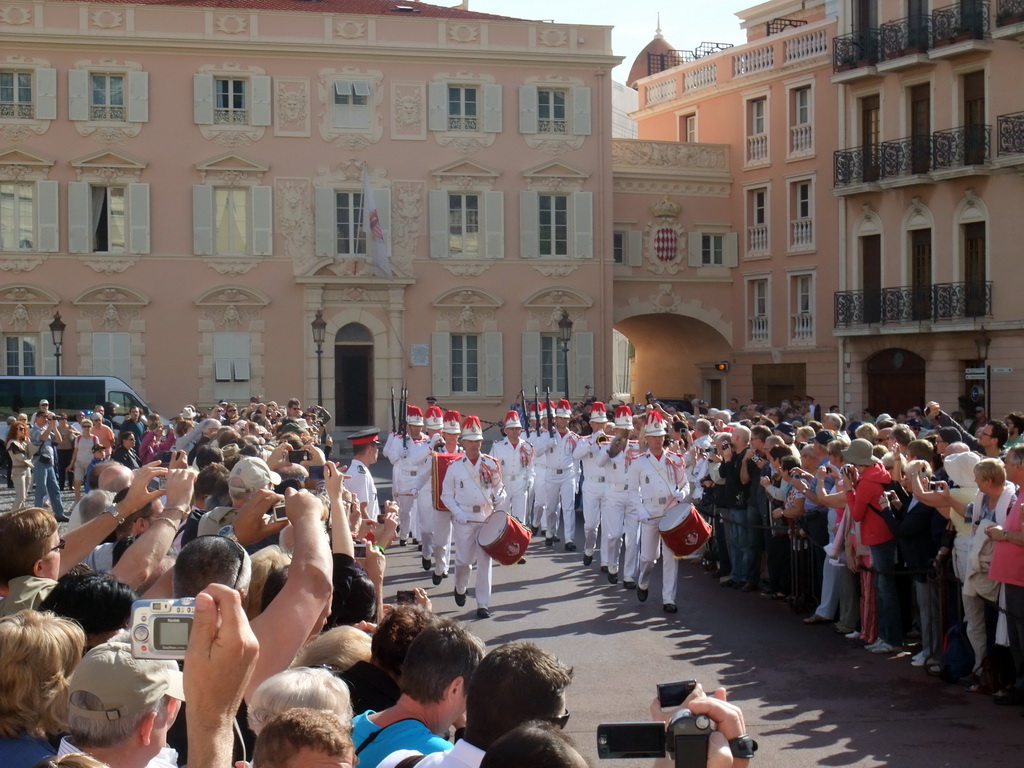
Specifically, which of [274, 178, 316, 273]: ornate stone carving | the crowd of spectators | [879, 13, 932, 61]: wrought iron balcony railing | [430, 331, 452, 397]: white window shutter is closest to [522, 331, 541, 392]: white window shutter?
[430, 331, 452, 397]: white window shutter

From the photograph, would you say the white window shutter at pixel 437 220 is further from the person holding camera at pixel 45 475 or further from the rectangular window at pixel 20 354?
the person holding camera at pixel 45 475

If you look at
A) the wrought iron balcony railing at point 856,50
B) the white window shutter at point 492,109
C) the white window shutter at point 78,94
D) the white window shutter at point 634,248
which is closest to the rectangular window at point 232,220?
the white window shutter at point 78,94

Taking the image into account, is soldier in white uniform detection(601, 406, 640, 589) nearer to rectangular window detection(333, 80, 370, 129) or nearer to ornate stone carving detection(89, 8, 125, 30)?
rectangular window detection(333, 80, 370, 129)

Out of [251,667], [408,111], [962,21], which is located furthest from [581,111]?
[251,667]

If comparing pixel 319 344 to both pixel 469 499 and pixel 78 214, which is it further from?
pixel 469 499

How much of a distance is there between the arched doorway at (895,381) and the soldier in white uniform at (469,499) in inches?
880

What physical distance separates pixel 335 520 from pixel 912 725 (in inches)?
188

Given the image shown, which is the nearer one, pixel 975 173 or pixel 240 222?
pixel 975 173

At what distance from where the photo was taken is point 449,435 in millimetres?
16516

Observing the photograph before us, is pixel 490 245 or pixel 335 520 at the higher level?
pixel 490 245

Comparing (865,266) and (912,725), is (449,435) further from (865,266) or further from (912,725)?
(865,266)

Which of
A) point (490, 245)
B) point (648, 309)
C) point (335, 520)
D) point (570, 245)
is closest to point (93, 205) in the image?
point (490, 245)

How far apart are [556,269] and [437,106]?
5.85 metres

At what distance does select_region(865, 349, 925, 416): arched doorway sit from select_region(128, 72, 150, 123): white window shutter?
21.2 metres
